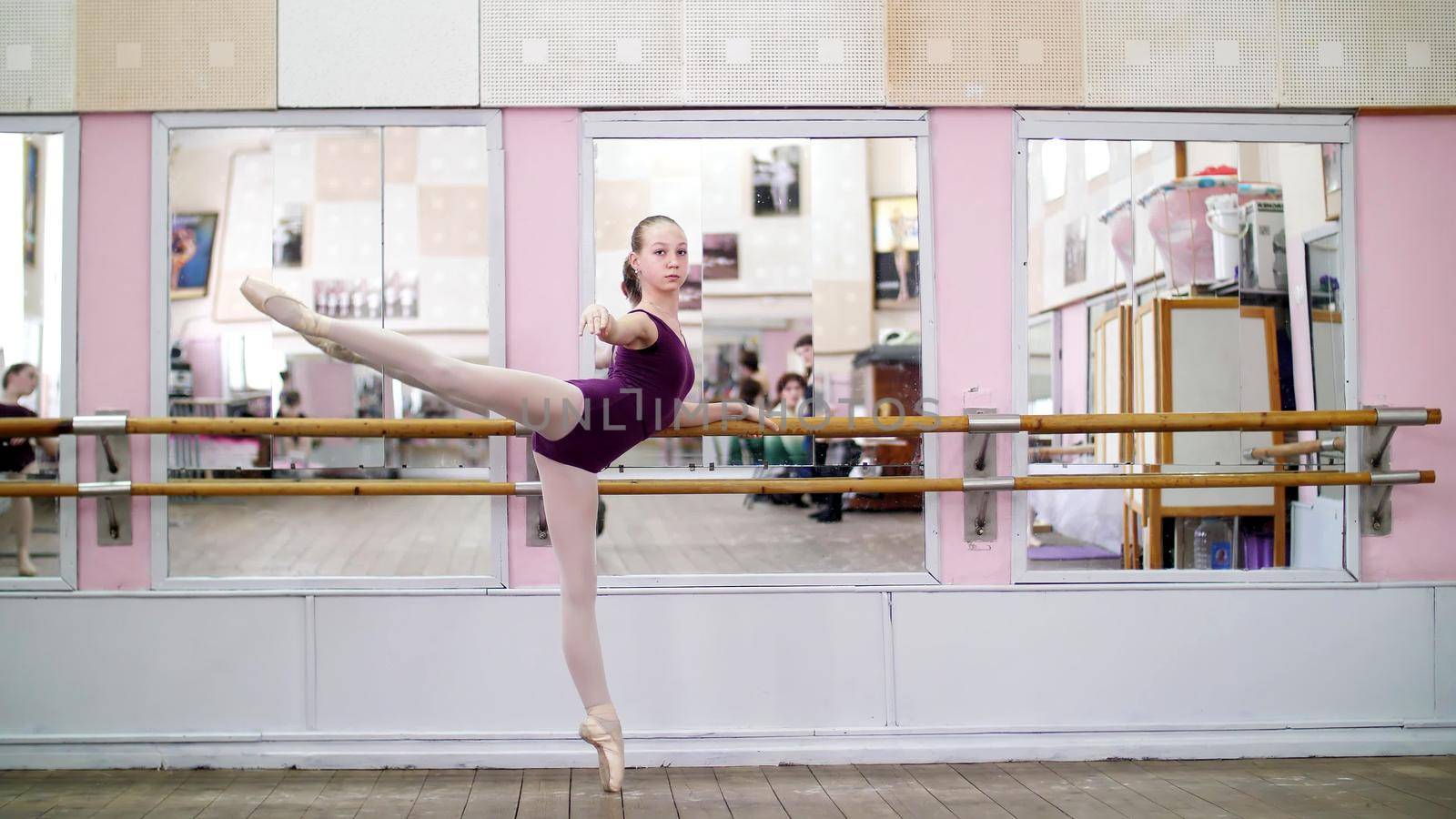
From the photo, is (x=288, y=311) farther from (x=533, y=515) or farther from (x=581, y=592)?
(x=533, y=515)

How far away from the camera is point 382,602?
3.30 metres

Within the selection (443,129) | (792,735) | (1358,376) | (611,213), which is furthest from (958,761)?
(443,129)

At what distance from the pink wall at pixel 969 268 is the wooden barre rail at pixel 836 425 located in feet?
0.55

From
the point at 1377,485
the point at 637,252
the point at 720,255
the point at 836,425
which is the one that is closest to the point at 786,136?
the point at 720,255

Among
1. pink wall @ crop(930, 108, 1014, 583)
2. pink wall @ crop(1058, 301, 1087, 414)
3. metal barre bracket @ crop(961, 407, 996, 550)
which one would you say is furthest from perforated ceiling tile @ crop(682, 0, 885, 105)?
metal barre bracket @ crop(961, 407, 996, 550)

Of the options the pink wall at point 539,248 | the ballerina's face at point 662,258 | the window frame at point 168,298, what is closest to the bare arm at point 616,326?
the ballerina's face at point 662,258

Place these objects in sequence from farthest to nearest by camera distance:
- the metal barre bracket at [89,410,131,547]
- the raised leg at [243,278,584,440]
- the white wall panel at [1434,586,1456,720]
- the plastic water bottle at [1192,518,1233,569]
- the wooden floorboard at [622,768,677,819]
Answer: the plastic water bottle at [1192,518,1233,569]
the white wall panel at [1434,586,1456,720]
the metal barre bracket at [89,410,131,547]
the wooden floorboard at [622,768,677,819]
the raised leg at [243,278,584,440]

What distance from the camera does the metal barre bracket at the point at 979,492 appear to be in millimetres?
3379

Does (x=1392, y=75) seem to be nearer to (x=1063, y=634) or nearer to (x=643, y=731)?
(x=1063, y=634)

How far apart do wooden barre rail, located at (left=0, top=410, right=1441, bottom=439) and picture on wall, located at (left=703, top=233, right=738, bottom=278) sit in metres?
0.55

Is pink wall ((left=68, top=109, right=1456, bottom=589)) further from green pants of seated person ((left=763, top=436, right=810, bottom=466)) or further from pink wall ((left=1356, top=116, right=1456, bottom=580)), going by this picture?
green pants of seated person ((left=763, top=436, right=810, bottom=466))

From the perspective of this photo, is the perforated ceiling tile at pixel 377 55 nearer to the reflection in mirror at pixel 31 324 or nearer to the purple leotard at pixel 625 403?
the reflection in mirror at pixel 31 324

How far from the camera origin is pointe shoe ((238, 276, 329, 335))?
8.05 ft

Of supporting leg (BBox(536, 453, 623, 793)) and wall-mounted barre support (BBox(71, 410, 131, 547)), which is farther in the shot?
wall-mounted barre support (BBox(71, 410, 131, 547))
